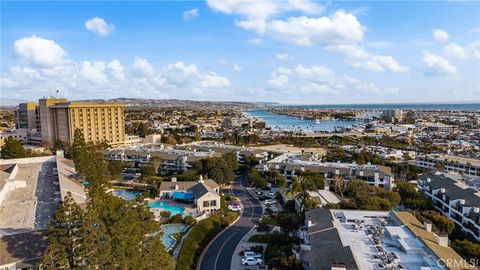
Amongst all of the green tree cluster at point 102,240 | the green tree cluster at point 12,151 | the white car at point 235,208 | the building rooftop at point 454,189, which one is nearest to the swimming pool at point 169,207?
the white car at point 235,208

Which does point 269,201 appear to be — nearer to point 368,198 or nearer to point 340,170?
point 340,170

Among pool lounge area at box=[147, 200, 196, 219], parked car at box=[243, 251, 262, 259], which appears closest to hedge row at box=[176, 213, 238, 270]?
parked car at box=[243, 251, 262, 259]

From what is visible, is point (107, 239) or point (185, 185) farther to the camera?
point (185, 185)

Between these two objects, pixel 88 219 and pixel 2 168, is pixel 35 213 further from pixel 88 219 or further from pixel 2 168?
pixel 2 168

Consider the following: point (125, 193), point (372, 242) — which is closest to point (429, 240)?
point (372, 242)

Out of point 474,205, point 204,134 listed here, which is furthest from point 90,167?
point 204,134

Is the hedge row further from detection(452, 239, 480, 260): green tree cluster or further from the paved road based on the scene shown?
detection(452, 239, 480, 260): green tree cluster
